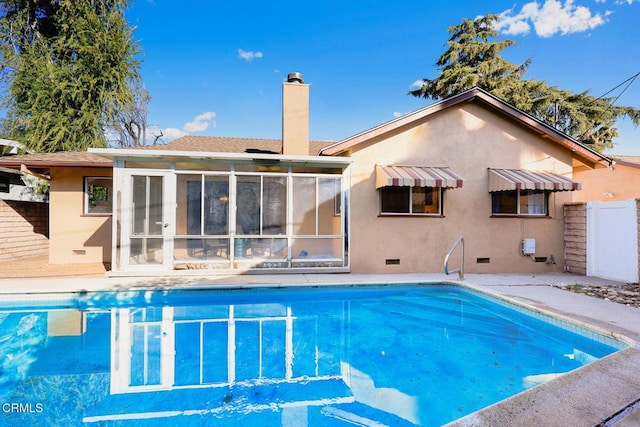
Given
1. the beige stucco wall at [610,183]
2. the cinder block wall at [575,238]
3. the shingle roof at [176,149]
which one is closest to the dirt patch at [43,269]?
the shingle roof at [176,149]

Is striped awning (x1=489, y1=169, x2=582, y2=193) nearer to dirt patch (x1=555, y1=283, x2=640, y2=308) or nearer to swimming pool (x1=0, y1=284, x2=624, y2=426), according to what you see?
dirt patch (x1=555, y1=283, x2=640, y2=308)

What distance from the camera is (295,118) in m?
12.3

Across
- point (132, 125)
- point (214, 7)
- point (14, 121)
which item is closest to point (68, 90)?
point (14, 121)

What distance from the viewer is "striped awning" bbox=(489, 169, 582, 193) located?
10.7 m

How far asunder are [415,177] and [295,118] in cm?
491

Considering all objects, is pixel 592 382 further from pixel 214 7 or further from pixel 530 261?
pixel 214 7

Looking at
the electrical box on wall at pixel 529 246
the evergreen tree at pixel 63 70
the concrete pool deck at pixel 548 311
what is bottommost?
the concrete pool deck at pixel 548 311

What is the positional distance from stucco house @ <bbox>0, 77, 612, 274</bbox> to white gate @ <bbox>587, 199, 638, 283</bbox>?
1051mm

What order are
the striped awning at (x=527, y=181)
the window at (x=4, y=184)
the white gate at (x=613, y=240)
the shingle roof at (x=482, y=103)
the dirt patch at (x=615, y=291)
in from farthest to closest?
the window at (x=4, y=184) → the shingle roof at (x=482, y=103) → the striped awning at (x=527, y=181) → the white gate at (x=613, y=240) → the dirt patch at (x=615, y=291)

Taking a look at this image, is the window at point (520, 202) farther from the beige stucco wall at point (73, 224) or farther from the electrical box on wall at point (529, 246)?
the beige stucco wall at point (73, 224)

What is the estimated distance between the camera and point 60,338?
6.21m

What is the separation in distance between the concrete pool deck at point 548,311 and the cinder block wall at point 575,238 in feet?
2.31

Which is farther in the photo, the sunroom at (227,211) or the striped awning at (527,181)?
the striped awning at (527,181)

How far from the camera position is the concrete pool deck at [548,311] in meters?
3.26
